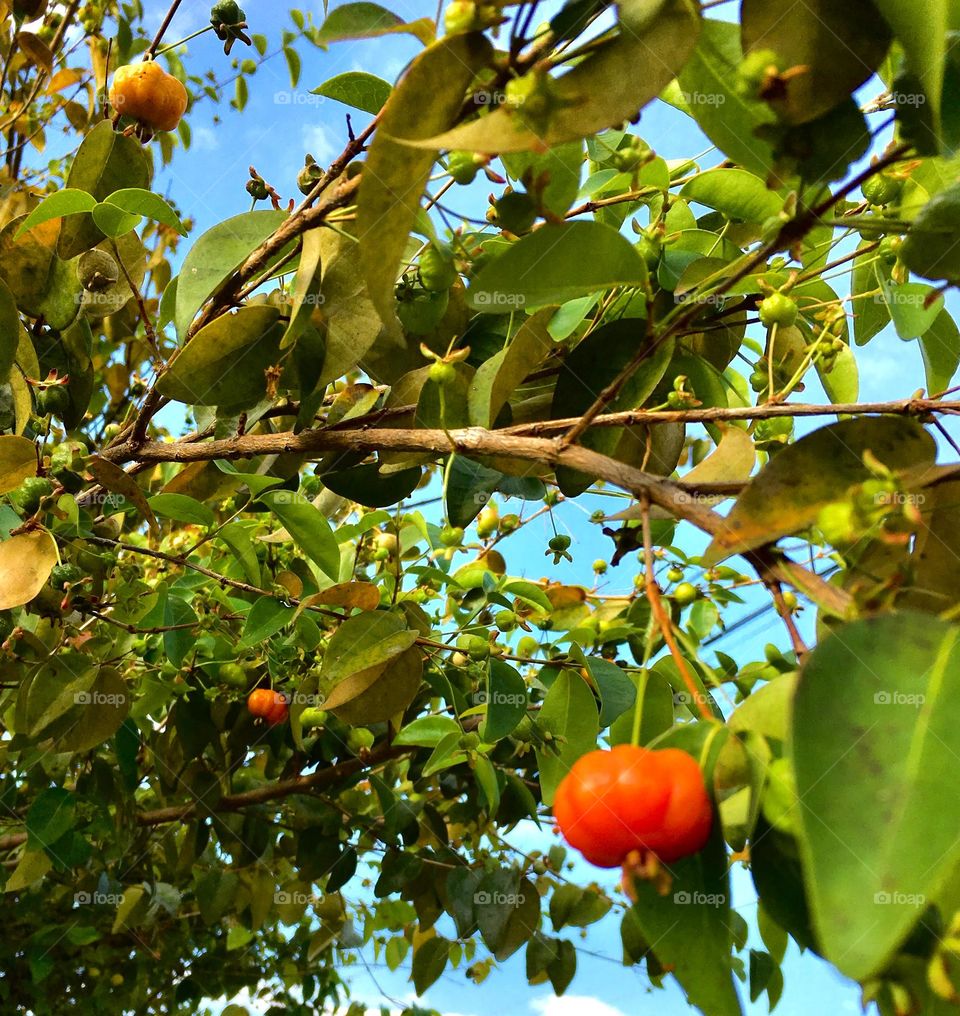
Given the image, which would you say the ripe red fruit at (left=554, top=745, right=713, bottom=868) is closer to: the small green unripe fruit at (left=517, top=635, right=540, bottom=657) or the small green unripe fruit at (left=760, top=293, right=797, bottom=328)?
the small green unripe fruit at (left=760, top=293, right=797, bottom=328)

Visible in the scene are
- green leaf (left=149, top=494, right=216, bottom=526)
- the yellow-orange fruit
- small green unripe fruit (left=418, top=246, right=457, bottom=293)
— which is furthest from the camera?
the yellow-orange fruit

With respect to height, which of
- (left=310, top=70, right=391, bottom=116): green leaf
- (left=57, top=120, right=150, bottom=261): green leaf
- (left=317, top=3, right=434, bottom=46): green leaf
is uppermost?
(left=57, top=120, right=150, bottom=261): green leaf

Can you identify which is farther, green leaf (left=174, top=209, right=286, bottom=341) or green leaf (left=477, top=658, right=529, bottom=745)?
green leaf (left=477, top=658, right=529, bottom=745)

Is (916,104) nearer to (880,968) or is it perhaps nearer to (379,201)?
(379,201)

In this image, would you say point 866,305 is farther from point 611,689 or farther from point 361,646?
point 361,646

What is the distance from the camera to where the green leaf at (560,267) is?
68 centimetres

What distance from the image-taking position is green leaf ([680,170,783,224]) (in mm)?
1194

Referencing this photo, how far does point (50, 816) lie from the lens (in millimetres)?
1846

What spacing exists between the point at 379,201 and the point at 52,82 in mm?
2606

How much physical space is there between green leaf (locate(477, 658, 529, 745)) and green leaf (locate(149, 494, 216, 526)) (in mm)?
521

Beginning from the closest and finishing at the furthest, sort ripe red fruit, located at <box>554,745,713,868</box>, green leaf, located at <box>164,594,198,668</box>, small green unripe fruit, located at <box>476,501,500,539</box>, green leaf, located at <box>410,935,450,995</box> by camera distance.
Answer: ripe red fruit, located at <box>554,745,713,868</box> < green leaf, located at <box>164,594,198,668</box> < small green unripe fruit, located at <box>476,501,500,539</box> < green leaf, located at <box>410,935,450,995</box>

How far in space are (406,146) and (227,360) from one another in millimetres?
507

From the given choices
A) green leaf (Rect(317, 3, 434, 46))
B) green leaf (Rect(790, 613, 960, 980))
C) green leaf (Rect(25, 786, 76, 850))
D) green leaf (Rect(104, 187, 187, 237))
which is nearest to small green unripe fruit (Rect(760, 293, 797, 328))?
green leaf (Rect(317, 3, 434, 46))

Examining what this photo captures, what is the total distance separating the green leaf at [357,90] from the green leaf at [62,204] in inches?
14.0
